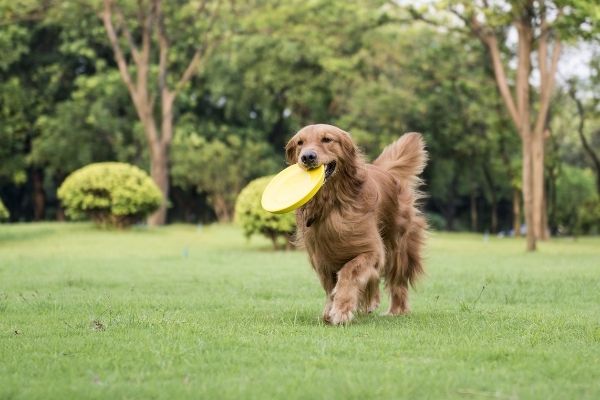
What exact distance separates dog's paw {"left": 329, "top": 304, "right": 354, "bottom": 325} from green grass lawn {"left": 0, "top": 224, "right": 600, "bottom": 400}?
3.5 inches

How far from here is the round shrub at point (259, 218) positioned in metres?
19.7

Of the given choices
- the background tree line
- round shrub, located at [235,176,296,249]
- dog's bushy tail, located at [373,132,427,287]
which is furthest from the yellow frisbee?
the background tree line

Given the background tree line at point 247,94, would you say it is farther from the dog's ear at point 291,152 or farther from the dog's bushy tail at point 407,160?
the dog's ear at point 291,152

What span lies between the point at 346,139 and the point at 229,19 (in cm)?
2615

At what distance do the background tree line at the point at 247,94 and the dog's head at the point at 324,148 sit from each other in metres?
21.7

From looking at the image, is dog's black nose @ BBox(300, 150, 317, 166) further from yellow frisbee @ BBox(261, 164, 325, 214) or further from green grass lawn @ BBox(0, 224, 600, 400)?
green grass lawn @ BBox(0, 224, 600, 400)

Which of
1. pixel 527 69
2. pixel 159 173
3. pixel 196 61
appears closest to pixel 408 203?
pixel 527 69

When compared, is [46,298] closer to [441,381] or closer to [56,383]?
[56,383]

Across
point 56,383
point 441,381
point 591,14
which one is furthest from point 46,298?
point 591,14

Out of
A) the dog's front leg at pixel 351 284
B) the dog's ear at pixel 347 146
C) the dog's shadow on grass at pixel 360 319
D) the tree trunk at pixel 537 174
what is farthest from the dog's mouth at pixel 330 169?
the tree trunk at pixel 537 174

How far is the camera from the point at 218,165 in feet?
116

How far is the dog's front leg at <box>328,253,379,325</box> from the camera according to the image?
22.8 feet

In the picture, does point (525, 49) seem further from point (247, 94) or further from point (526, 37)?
point (247, 94)

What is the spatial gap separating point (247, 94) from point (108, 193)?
12899 millimetres
